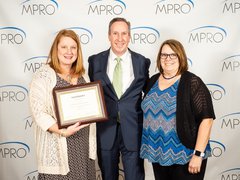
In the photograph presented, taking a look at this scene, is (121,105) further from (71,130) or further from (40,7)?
(40,7)

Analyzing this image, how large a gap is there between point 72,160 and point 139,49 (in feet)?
4.38

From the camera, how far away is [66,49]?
182cm

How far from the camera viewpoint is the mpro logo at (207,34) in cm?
276

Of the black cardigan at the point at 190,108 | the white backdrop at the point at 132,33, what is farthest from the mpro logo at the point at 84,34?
the black cardigan at the point at 190,108

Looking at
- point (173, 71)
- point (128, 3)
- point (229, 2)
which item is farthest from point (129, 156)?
point (229, 2)

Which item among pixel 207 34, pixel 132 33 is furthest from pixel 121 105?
pixel 207 34

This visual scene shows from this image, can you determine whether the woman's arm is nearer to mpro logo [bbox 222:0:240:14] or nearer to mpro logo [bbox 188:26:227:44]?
mpro logo [bbox 188:26:227:44]

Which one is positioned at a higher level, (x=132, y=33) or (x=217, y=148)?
(x=132, y=33)

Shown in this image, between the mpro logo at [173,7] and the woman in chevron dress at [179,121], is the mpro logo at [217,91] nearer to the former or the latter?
the mpro logo at [173,7]

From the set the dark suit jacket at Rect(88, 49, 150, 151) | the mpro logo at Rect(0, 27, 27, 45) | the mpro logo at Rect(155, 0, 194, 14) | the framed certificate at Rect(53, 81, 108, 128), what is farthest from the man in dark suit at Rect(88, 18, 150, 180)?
the mpro logo at Rect(0, 27, 27, 45)

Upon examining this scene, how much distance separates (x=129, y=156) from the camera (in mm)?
2207

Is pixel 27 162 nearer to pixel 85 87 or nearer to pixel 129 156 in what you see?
pixel 129 156

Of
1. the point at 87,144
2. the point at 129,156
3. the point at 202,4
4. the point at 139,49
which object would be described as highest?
the point at 202,4

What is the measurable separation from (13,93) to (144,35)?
4.20ft
